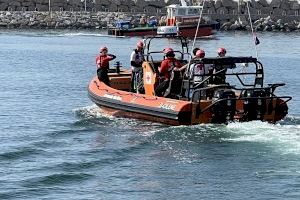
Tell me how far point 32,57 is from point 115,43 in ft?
39.2

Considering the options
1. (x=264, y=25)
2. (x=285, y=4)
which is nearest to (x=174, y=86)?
(x=264, y=25)

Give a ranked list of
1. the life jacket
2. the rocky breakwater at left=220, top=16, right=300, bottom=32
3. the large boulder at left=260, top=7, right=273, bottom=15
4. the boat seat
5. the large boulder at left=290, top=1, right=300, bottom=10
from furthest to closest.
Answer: the large boulder at left=290, top=1, right=300, bottom=10
the large boulder at left=260, top=7, right=273, bottom=15
the rocky breakwater at left=220, top=16, right=300, bottom=32
the life jacket
the boat seat

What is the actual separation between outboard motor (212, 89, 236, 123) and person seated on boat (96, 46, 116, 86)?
3.77 metres

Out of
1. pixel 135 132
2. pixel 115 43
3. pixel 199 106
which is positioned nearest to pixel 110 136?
pixel 135 132

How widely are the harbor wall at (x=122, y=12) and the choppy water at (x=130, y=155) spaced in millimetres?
42905

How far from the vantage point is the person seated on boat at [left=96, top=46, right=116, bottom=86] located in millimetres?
21562

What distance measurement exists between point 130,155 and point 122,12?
55.5 m

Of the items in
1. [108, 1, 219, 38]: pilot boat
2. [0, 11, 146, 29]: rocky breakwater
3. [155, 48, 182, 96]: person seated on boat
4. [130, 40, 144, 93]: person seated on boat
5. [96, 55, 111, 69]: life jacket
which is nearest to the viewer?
[155, 48, 182, 96]: person seated on boat

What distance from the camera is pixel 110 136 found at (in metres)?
18.8

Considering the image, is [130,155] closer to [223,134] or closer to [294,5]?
[223,134]

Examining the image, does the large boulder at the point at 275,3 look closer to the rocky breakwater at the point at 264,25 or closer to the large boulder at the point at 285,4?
the large boulder at the point at 285,4

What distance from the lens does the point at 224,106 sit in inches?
726

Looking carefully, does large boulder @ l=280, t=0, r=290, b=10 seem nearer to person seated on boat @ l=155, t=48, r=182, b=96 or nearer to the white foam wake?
person seated on boat @ l=155, t=48, r=182, b=96

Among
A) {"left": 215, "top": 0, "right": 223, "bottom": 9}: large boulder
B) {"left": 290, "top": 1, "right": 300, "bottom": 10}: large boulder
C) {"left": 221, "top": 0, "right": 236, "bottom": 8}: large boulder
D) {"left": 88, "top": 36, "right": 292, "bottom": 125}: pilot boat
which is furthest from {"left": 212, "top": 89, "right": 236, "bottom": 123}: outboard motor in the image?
{"left": 290, "top": 1, "right": 300, "bottom": 10}: large boulder
